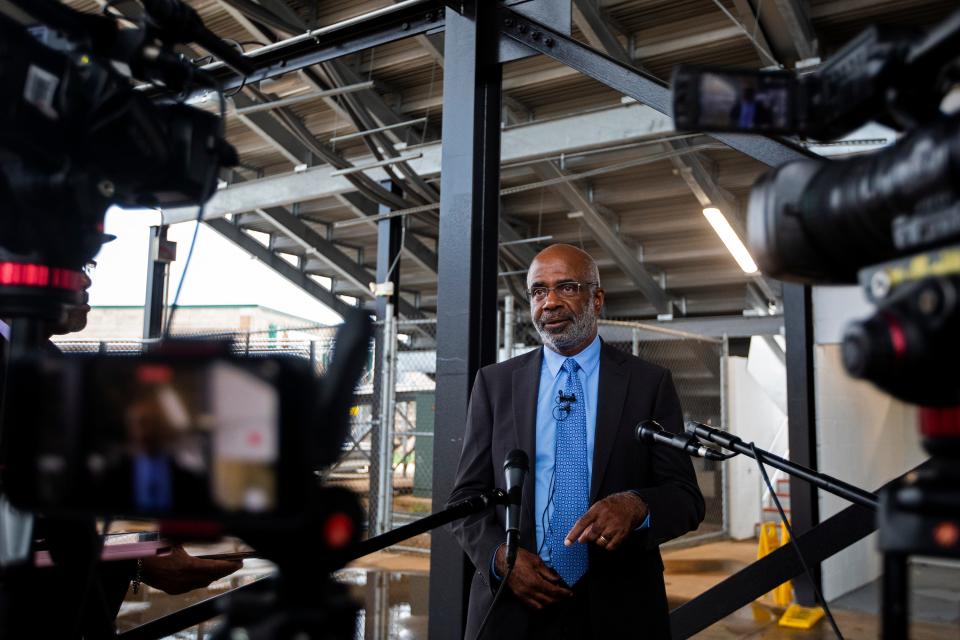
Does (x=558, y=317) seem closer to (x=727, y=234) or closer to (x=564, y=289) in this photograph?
(x=564, y=289)

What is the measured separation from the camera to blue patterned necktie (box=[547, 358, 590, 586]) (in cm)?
228

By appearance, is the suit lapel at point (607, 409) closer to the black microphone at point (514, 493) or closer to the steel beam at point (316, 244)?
the black microphone at point (514, 493)

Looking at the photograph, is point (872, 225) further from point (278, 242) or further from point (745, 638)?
point (278, 242)

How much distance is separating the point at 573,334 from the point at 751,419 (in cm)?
833

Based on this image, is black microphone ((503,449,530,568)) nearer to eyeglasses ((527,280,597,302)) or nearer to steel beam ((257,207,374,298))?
eyeglasses ((527,280,597,302))

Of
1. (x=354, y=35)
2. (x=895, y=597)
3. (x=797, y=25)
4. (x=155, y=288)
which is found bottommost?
(x=895, y=597)

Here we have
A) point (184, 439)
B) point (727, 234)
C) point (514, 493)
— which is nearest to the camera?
point (184, 439)

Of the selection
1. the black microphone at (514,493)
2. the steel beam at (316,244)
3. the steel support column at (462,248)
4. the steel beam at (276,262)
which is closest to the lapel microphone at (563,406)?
the black microphone at (514,493)

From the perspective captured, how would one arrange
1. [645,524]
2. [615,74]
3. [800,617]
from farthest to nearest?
1. [800,617]
2. [615,74]
3. [645,524]

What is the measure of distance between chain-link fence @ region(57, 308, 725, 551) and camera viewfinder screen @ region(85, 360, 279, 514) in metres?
4.56

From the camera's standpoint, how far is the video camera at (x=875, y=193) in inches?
32.2

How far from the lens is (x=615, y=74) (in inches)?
119

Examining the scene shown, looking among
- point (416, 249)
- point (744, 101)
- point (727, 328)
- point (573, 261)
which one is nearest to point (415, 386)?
point (416, 249)

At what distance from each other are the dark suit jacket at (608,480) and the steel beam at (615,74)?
3.16 feet
